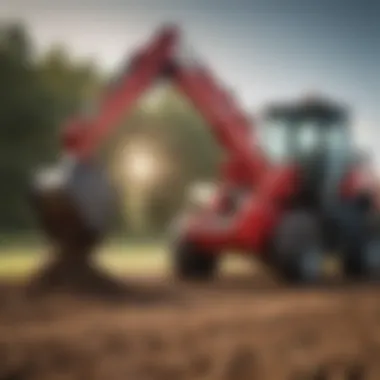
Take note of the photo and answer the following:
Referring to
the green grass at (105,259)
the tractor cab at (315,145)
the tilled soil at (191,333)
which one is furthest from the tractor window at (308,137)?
the green grass at (105,259)

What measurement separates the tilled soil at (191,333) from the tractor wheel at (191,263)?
0.09 ft

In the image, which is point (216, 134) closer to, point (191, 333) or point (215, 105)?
point (215, 105)

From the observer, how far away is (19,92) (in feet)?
7.38

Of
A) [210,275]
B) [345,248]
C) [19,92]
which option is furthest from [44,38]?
[345,248]

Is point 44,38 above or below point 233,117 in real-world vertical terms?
above

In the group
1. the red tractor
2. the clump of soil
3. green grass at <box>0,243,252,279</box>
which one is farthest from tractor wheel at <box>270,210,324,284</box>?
the clump of soil

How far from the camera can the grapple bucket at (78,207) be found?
2.24m

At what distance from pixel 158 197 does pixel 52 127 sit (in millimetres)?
276

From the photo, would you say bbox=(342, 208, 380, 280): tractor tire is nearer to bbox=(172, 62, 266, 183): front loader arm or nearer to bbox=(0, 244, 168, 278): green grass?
bbox=(172, 62, 266, 183): front loader arm

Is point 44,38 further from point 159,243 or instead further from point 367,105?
point 367,105

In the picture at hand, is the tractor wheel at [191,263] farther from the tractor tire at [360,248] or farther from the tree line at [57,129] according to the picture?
the tractor tire at [360,248]

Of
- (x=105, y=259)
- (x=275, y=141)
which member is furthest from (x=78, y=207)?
(x=275, y=141)

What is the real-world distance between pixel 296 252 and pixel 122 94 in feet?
1.72

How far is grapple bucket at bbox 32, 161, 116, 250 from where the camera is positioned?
7.34 ft
